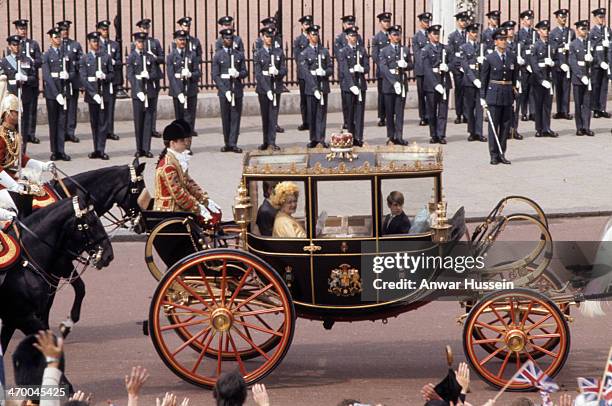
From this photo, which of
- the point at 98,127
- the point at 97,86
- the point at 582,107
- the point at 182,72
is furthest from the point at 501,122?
the point at 97,86

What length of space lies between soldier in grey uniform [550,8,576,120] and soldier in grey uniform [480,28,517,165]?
224cm

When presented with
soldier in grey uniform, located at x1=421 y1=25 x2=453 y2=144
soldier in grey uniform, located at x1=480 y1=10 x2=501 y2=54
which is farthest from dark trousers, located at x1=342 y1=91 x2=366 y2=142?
soldier in grey uniform, located at x1=480 y1=10 x2=501 y2=54

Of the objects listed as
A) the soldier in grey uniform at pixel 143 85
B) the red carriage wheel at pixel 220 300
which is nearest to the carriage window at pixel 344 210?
the red carriage wheel at pixel 220 300

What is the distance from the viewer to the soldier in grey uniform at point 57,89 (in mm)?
19297

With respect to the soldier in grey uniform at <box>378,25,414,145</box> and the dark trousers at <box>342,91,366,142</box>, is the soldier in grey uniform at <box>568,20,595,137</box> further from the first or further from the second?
the dark trousers at <box>342,91,366,142</box>

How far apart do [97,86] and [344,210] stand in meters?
10.0

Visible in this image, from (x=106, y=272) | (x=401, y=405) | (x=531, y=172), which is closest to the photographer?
(x=401, y=405)

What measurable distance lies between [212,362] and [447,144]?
9996mm

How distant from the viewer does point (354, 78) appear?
20859 mm

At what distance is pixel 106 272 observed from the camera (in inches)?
545

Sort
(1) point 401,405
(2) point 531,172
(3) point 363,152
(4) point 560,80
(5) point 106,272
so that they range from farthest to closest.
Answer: (4) point 560,80 → (2) point 531,172 → (5) point 106,272 → (3) point 363,152 → (1) point 401,405

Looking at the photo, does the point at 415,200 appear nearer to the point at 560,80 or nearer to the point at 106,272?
the point at 106,272

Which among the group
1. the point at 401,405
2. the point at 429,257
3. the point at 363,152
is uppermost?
the point at 363,152

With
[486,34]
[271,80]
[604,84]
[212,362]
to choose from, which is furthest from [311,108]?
[212,362]
